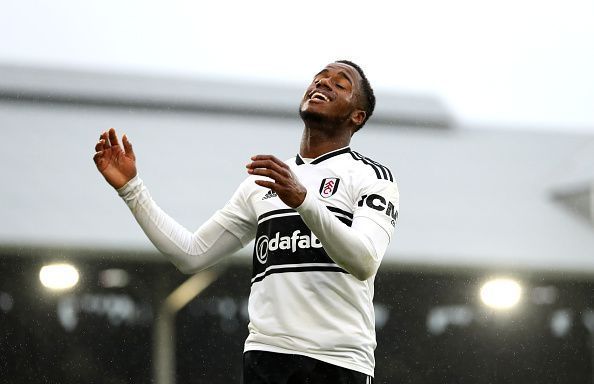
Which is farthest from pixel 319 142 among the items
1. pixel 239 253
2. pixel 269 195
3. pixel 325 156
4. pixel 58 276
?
pixel 58 276

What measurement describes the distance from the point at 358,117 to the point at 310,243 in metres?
0.32

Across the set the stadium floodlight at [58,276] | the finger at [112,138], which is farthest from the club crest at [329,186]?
the stadium floodlight at [58,276]

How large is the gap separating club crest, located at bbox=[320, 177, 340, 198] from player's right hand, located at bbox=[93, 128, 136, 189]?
329 millimetres

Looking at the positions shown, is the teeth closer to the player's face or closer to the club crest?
the player's face

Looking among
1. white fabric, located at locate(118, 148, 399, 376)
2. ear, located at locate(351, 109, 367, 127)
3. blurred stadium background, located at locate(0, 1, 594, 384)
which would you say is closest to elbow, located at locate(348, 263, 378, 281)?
white fabric, located at locate(118, 148, 399, 376)

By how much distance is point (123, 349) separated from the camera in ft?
9.29

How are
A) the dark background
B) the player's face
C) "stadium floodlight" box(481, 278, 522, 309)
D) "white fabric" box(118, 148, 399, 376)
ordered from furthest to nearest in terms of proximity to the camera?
1. "stadium floodlight" box(481, 278, 522, 309)
2. the dark background
3. the player's face
4. "white fabric" box(118, 148, 399, 376)

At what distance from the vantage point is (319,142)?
1790 mm

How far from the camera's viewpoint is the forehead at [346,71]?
1854mm

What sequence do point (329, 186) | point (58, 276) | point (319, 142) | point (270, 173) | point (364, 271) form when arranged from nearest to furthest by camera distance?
1. point (270, 173)
2. point (364, 271)
3. point (329, 186)
4. point (319, 142)
5. point (58, 276)

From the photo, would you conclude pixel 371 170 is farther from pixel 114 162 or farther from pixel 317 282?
pixel 114 162

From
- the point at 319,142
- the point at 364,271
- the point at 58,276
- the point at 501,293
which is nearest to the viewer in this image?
the point at 364,271

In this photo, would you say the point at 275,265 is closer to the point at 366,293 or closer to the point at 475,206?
the point at 366,293

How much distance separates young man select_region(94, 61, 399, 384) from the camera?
1.52 m
